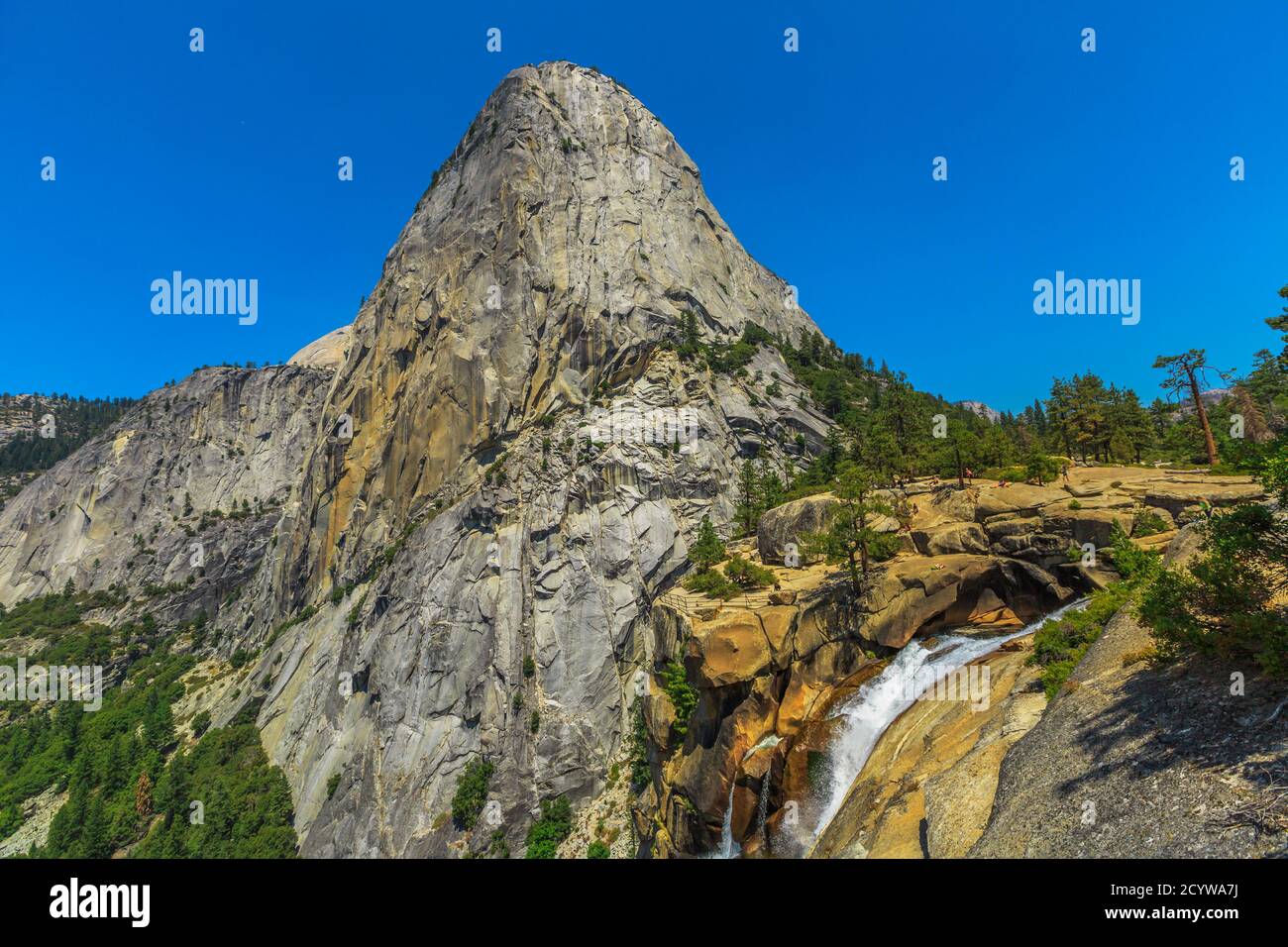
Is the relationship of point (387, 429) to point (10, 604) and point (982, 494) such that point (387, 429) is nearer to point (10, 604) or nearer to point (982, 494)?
point (982, 494)

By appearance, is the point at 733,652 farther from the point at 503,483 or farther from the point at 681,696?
the point at 503,483

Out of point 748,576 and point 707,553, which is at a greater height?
point 707,553

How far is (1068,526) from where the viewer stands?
111ft

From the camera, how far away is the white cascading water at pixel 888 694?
25531mm

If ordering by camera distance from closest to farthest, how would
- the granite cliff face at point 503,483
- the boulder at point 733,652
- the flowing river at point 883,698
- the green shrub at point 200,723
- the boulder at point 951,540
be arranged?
the flowing river at point 883,698
the boulder at point 733,652
the boulder at point 951,540
the granite cliff face at point 503,483
the green shrub at point 200,723

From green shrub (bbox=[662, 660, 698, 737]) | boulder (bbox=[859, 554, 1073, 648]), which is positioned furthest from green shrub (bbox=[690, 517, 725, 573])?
boulder (bbox=[859, 554, 1073, 648])

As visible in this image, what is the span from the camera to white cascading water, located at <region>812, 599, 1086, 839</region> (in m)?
25.5

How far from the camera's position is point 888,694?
2867 centimetres

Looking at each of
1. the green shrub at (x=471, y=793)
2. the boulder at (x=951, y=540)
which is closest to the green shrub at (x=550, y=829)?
the green shrub at (x=471, y=793)

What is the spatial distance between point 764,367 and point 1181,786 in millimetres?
76995

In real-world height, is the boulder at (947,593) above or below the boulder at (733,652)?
above

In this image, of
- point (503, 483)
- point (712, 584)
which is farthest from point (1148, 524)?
point (503, 483)

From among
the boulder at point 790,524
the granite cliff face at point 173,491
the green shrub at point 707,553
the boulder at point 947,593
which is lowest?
the boulder at point 947,593

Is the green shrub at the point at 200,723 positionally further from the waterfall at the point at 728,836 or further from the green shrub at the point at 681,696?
the waterfall at the point at 728,836
